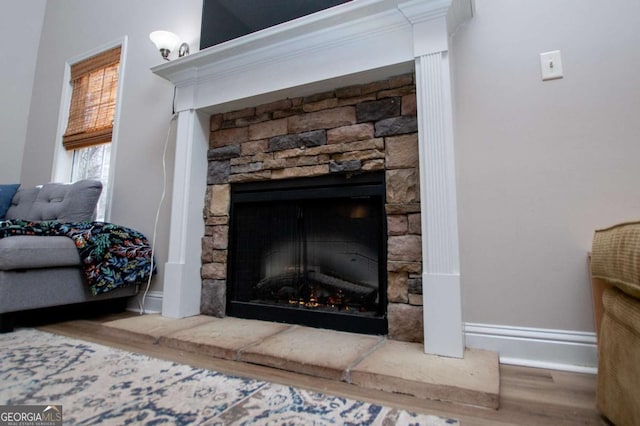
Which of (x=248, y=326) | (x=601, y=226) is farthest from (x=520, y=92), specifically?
(x=248, y=326)

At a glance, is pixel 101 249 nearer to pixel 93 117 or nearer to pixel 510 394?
pixel 93 117

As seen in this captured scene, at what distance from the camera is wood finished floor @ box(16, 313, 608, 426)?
838 mm

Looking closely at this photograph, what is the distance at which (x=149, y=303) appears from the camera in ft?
6.73

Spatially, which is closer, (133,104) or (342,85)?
(342,85)

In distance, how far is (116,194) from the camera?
2.35 meters

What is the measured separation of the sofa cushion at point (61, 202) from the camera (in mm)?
2117

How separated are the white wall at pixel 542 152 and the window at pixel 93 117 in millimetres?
2557

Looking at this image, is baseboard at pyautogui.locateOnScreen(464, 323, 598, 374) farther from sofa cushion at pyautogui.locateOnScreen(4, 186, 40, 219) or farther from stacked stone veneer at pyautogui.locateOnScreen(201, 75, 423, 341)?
sofa cushion at pyautogui.locateOnScreen(4, 186, 40, 219)

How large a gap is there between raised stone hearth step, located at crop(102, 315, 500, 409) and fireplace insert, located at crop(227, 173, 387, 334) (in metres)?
0.10

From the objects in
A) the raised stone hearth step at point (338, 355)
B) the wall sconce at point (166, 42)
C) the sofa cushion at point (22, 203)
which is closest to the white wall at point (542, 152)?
the raised stone hearth step at point (338, 355)

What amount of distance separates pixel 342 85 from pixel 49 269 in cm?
179

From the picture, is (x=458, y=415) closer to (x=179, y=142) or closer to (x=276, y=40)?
(x=276, y=40)

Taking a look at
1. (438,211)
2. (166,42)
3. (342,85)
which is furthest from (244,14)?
(438,211)

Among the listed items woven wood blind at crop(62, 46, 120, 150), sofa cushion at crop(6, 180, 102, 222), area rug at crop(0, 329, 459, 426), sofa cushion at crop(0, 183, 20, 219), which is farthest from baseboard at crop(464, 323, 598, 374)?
sofa cushion at crop(0, 183, 20, 219)
